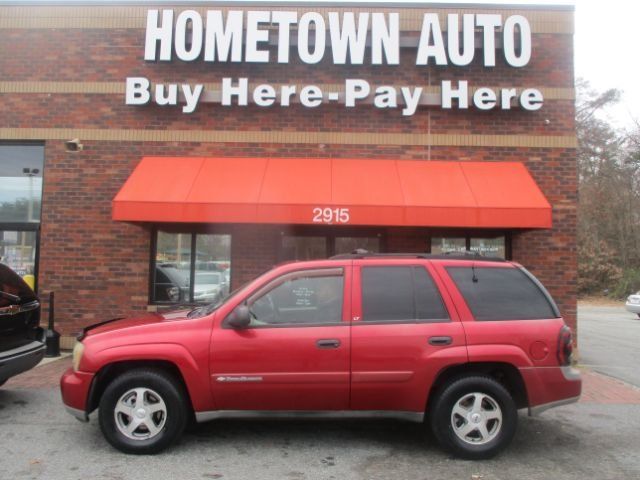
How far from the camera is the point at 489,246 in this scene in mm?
9539

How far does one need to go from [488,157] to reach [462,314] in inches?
216

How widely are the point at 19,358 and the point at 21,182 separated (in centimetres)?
524

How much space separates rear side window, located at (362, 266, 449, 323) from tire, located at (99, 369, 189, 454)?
1.75m

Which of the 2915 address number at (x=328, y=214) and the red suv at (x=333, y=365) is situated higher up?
the 2915 address number at (x=328, y=214)

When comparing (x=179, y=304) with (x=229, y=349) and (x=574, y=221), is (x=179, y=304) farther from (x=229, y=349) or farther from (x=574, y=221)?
(x=574, y=221)

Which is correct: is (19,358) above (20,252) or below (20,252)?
below

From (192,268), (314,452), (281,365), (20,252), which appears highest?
(20,252)

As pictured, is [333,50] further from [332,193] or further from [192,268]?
[192,268]

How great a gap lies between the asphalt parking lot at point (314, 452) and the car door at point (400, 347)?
52 cm

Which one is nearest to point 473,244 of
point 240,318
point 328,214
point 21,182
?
point 328,214

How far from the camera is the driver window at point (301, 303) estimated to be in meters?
4.67

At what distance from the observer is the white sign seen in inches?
367

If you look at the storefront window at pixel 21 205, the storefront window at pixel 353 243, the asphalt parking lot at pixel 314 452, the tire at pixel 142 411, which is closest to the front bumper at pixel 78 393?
the tire at pixel 142 411

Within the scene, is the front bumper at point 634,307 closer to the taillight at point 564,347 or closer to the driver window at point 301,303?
the taillight at point 564,347
